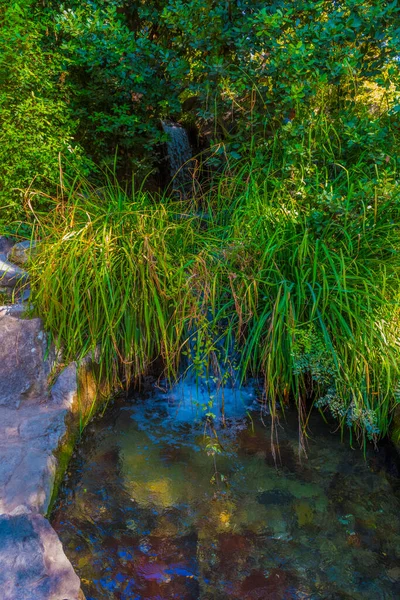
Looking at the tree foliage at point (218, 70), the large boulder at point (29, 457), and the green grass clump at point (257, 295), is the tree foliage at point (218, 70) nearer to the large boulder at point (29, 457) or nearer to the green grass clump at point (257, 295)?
the green grass clump at point (257, 295)

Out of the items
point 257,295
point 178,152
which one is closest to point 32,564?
point 257,295

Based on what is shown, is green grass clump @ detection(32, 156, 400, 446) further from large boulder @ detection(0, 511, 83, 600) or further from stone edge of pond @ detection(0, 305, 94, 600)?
large boulder @ detection(0, 511, 83, 600)

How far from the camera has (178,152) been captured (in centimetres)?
565

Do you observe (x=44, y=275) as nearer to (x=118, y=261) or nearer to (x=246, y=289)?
(x=118, y=261)

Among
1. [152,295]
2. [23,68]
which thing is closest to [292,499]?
[152,295]

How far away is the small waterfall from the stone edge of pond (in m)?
2.88

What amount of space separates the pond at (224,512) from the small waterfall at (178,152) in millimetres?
3070

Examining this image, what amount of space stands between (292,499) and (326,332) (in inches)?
36.1

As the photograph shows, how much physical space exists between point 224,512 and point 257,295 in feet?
4.14

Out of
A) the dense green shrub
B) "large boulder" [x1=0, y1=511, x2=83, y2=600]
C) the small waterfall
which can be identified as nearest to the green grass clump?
the dense green shrub

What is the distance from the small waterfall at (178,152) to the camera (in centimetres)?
555

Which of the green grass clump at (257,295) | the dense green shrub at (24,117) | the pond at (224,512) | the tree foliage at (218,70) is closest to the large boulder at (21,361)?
the green grass clump at (257,295)

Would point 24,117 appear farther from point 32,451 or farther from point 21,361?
point 32,451

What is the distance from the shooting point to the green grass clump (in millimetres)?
2861
